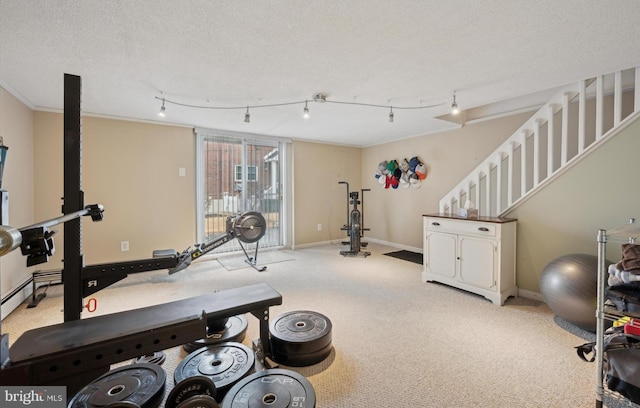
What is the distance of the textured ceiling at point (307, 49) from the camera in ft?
5.21

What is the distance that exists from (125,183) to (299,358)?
349 cm

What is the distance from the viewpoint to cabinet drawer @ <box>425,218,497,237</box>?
2.91 m

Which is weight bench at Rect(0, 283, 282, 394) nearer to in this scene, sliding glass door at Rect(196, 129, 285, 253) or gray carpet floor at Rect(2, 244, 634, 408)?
gray carpet floor at Rect(2, 244, 634, 408)

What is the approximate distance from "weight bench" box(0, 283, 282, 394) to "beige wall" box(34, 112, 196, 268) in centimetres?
277

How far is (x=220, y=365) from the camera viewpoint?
1738 mm

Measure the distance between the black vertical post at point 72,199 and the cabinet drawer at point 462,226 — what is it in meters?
3.38

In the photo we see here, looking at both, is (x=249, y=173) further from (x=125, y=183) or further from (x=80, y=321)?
(x=80, y=321)

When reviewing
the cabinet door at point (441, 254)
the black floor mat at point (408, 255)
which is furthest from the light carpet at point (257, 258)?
the cabinet door at point (441, 254)

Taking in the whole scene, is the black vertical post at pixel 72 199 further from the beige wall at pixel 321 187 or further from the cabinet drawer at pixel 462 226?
the beige wall at pixel 321 187

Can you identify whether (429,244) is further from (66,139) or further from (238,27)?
(66,139)

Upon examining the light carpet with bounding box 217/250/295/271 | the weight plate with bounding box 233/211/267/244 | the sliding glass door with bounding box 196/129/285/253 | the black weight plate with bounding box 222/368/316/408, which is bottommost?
the black weight plate with bounding box 222/368/316/408

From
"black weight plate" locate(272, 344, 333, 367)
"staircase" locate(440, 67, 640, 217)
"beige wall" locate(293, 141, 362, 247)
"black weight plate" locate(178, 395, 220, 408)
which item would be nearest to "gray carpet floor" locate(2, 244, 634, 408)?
"black weight plate" locate(272, 344, 333, 367)

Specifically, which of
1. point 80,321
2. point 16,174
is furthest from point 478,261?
point 16,174

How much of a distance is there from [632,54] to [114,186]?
18.0ft
